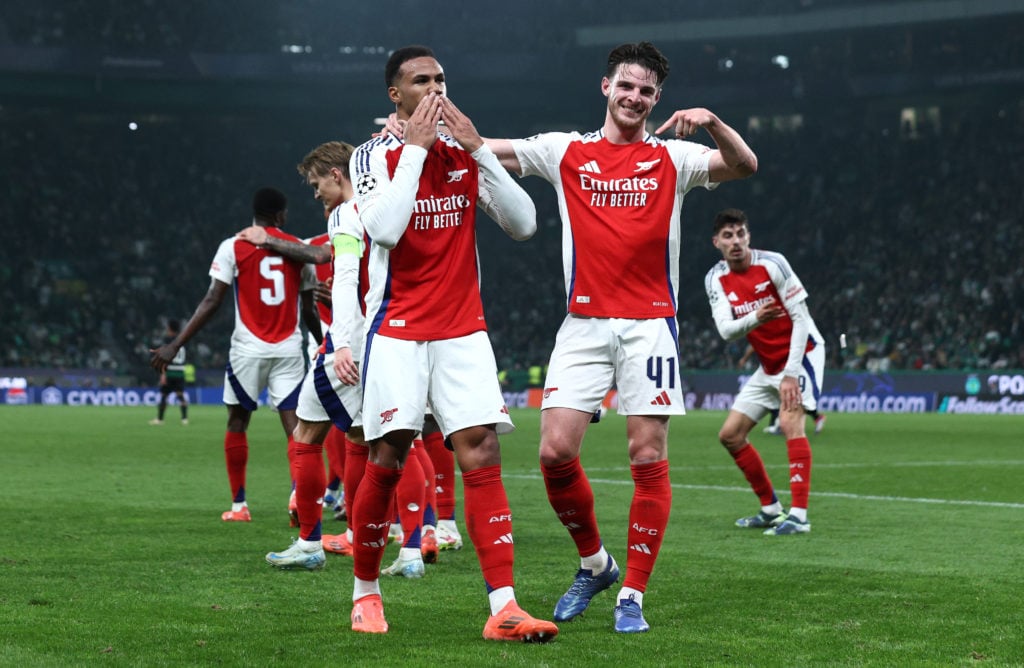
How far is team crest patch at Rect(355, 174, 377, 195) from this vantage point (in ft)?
16.7

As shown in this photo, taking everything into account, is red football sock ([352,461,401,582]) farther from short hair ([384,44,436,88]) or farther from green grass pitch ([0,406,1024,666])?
short hair ([384,44,436,88])

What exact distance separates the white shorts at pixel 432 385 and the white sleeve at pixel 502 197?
19.2 inches

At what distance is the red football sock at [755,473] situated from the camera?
29.3 ft

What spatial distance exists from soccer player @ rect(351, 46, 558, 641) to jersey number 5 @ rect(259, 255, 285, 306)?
4131mm

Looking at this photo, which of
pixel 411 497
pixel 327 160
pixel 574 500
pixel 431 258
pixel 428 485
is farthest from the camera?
pixel 428 485

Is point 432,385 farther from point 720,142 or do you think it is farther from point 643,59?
point 643,59

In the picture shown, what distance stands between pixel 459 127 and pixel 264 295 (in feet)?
15.3

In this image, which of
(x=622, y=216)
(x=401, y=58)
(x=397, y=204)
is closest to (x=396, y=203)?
(x=397, y=204)

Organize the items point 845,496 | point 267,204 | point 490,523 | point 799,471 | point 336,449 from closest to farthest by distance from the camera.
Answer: point 490,523
point 799,471
point 267,204
point 336,449
point 845,496

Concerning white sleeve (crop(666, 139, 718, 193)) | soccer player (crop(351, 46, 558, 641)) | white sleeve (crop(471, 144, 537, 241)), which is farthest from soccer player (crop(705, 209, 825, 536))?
soccer player (crop(351, 46, 558, 641))

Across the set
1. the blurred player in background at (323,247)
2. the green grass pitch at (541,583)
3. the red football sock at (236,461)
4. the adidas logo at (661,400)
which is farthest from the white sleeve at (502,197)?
the red football sock at (236,461)

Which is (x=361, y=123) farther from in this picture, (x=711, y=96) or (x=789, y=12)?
(x=789, y=12)

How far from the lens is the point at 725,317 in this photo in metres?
8.87

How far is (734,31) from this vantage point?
45.5m
